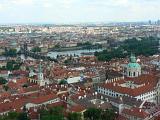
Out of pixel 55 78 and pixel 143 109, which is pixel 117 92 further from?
Answer: pixel 55 78

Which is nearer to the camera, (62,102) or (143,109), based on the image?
(143,109)

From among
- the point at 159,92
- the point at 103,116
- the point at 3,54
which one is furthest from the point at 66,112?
the point at 3,54

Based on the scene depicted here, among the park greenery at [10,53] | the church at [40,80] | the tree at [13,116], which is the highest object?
the tree at [13,116]

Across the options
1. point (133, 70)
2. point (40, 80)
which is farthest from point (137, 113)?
point (40, 80)

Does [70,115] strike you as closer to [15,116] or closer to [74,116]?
[74,116]

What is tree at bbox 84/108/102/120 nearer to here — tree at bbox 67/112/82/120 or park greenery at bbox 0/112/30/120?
tree at bbox 67/112/82/120

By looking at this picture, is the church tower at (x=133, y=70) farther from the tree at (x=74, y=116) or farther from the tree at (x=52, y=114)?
the tree at (x=74, y=116)

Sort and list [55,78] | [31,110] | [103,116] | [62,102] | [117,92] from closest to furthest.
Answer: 1. [103,116]
2. [31,110]
3. [62,102]
4. [117,92]
5. [55,78]

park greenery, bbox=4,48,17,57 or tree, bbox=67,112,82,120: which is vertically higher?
tree, bbox=67,112,82,120

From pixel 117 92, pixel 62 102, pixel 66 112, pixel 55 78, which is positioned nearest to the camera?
pixel 66 112

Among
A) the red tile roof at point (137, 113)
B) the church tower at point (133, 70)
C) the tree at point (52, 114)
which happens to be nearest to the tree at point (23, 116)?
the tree at point (52, 114)

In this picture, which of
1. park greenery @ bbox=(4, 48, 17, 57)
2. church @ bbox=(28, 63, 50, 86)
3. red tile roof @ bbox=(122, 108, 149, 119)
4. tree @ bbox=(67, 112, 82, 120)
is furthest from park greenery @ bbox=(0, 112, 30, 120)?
park greenery @ bbox=(4, 48, 17, 57)
